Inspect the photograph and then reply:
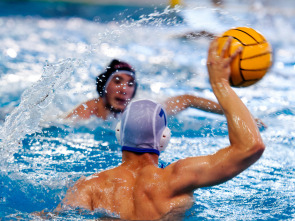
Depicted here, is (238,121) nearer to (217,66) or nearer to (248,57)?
(217,66)

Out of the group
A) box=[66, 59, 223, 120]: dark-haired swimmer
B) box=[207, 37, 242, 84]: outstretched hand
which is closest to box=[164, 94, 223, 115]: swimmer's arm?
box=[66, 59, 223, 120]: dark-haired swimmer

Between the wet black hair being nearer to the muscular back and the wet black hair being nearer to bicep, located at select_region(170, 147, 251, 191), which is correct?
the muscular back

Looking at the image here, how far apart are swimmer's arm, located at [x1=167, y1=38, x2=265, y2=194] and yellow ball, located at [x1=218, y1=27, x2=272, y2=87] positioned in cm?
39

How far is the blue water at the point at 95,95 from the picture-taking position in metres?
3.38

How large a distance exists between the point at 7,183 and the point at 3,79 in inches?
146

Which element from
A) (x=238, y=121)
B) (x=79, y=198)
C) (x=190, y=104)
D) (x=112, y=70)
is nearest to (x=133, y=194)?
(x=79, y=198)

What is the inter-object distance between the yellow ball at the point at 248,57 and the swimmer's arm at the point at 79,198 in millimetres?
1083

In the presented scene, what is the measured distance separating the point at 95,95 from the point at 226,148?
13.4ft

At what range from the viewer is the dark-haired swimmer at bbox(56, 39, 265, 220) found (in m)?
2.16

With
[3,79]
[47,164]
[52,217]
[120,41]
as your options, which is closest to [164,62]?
[120,41]

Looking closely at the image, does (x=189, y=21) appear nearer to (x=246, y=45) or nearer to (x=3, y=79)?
(x=3, y=79)

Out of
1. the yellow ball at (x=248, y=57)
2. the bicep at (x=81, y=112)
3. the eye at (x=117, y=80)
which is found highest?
the eye at (x=117, y=80)

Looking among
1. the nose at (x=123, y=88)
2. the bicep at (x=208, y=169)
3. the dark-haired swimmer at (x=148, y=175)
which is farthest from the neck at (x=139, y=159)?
the nose at (x=123, y=88)

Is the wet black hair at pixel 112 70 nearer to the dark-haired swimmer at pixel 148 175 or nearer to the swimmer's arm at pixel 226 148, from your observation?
the dark-haired swimmer at pixel 148 175
